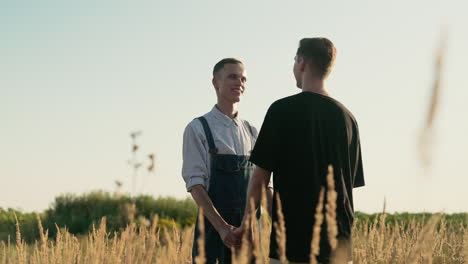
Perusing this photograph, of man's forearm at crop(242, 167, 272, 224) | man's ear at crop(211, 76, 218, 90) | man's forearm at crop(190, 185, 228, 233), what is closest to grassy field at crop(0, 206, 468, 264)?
man's forearm at crop(190, 185, 228, 233)

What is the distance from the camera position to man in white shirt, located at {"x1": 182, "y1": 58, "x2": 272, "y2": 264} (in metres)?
3.47

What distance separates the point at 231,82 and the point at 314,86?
41.8 inches

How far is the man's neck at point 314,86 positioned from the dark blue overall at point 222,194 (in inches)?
41.9

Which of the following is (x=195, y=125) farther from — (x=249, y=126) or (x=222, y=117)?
(x=249, y=126)

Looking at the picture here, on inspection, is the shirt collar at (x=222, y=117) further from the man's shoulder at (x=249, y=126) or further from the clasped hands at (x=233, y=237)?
the clasped hands at (x=233, y=237)

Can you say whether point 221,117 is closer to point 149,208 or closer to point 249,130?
point 249,130

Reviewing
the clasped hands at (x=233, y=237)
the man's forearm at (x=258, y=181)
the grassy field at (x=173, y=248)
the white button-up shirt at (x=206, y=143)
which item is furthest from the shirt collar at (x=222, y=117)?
the man's forearm at (x=258, y=181)

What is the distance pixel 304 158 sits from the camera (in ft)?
8.29

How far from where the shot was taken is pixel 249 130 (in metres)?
3.88

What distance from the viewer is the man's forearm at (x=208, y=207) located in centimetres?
322

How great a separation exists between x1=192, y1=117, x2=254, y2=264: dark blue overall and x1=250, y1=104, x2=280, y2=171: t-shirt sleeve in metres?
0.98

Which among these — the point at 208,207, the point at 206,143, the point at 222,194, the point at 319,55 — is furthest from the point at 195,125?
the point at 319,55

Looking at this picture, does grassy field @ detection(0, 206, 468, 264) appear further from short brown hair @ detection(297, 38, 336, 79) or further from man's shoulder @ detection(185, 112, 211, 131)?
short brown hair @ detection(297, 38, 336, 79)

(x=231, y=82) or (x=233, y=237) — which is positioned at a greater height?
(x=231, y=82)
